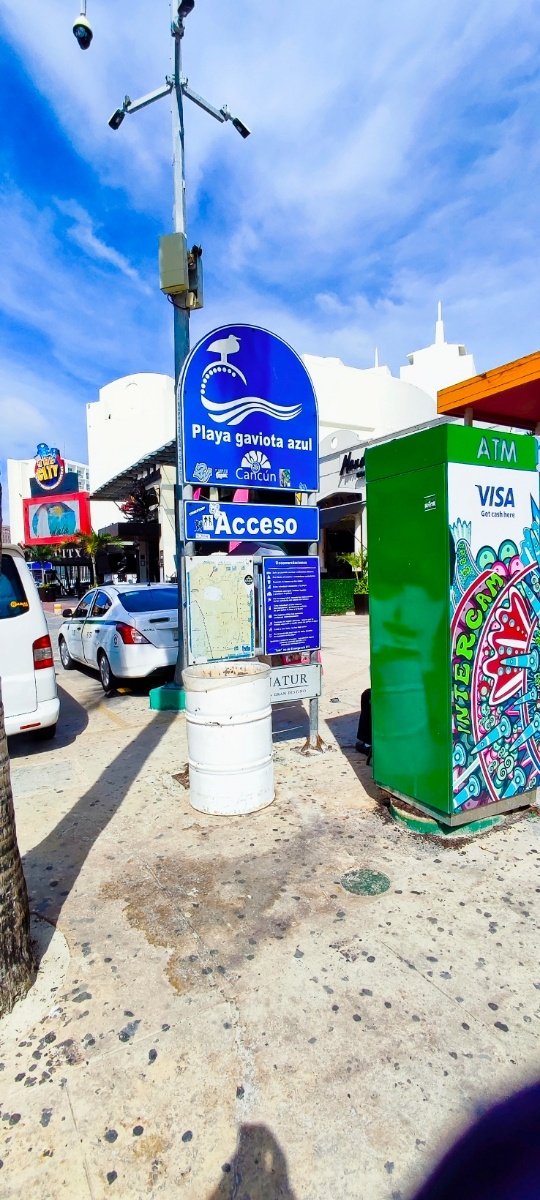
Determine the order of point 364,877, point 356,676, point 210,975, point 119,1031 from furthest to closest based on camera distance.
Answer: point 356,676
point 364,877
point 210,975
point 119,1031

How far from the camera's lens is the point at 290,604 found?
17.3 ft

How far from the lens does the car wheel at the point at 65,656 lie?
10.6 meters

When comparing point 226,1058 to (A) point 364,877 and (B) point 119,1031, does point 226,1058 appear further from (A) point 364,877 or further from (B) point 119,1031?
(A) point 364,877

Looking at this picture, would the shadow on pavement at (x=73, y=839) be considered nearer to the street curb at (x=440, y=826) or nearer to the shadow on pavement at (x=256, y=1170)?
the shadow on pavement at (x=256, y=1170)

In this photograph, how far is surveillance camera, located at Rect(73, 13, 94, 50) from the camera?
6578mm

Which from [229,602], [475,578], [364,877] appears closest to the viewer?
[364,877]

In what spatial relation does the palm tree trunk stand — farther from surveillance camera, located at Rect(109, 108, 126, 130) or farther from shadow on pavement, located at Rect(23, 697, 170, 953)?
surveillance camera, located at Rect(109, 108, 126, 130)

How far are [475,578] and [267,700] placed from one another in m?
1.67

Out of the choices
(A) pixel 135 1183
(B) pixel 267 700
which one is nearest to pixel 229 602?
(B) pixel 267 700

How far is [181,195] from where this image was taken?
7312 mm

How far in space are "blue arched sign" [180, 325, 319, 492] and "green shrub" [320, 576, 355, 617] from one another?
46.7 ft

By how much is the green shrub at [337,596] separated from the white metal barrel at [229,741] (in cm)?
1545

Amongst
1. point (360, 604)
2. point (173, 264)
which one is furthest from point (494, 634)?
point (360, 604)

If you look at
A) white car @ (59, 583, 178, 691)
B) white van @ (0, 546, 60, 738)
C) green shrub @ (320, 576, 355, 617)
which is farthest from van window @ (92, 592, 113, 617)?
green shrub @ (320, 576, 355, 617)
